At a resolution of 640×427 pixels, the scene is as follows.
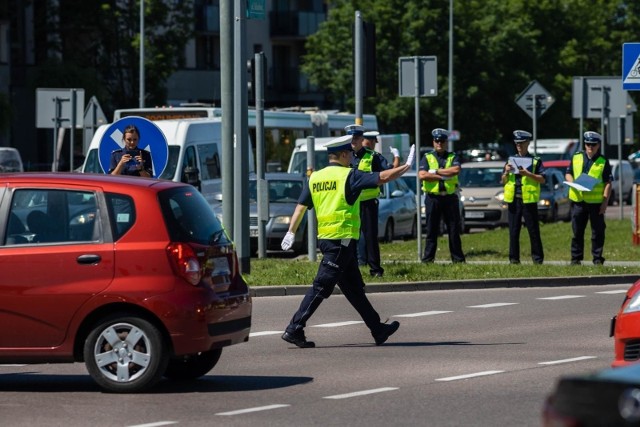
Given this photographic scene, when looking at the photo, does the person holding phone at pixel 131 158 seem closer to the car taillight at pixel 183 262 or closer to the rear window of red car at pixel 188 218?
the rear window of red car at pixel 188 218

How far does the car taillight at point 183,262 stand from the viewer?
11.0 metres

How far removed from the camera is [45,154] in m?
67.2

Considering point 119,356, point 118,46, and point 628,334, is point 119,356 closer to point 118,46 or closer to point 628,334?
point 628,334

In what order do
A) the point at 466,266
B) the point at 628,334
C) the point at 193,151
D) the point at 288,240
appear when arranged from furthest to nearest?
the point at 193,151 → the point at 466,266 → the point at 288,240 → the point at 628,334

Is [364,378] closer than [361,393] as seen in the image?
No

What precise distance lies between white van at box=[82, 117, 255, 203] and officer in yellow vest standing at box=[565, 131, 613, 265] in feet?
27.3

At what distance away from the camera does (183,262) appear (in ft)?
36.3

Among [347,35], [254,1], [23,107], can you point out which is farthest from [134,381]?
[347,35]

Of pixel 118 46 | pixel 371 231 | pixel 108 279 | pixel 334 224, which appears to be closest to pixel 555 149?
pixel 118 46

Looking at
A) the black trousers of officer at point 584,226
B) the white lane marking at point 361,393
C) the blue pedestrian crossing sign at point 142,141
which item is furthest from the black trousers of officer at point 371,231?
the white lane marking at point 361,393

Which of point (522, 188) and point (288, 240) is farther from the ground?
point (288, 240)

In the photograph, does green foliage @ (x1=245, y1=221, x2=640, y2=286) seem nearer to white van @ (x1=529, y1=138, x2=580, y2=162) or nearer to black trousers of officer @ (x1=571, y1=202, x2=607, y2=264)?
black trousers of officer @ (x1=571, y1=202, x2=607, y2=264)

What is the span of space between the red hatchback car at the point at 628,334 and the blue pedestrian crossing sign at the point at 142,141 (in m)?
8.81

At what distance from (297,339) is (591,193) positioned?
32.4ft
